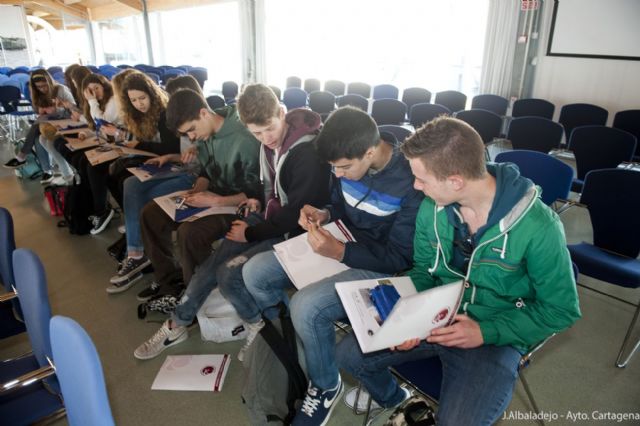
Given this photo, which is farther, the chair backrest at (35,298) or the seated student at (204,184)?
the seated student at (204,184)

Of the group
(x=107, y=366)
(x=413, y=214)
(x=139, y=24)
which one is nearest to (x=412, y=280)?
(x=413, y=214)

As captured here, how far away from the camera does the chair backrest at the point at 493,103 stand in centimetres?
531

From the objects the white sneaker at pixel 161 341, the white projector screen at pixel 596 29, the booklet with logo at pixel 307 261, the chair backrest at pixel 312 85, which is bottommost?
the white sneaker at pixel 161 341

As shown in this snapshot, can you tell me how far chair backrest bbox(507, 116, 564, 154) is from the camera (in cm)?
364

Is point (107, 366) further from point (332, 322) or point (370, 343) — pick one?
point (370, 343)

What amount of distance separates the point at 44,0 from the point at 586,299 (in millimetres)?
17092

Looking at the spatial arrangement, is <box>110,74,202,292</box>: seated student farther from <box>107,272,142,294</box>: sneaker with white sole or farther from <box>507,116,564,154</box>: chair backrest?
<box>507,116,564,154</box>: chair backrest

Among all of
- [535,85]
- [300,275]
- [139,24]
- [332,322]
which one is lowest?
[332,322]

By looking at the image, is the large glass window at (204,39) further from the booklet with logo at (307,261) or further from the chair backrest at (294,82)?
the booklet with logo at (307,261)

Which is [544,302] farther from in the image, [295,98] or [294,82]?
[294,82]

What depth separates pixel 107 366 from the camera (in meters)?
1.99

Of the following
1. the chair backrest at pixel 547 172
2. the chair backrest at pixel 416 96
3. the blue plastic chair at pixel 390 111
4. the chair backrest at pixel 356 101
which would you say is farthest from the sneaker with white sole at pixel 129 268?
the chair backrest at pixel 416 96

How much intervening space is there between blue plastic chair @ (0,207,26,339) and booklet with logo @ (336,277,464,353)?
1.30m

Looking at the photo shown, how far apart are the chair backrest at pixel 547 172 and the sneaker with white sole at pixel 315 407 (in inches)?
69.9
